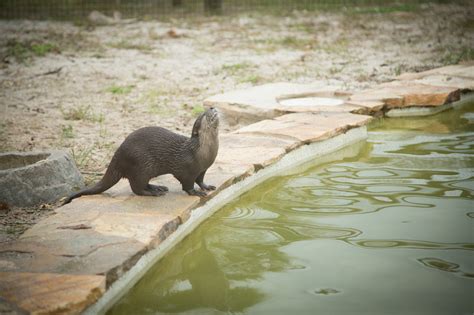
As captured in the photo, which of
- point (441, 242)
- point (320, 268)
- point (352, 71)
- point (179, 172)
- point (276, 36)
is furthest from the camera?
point (276, 36)

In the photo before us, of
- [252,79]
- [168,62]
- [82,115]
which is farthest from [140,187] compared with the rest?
[168,62]

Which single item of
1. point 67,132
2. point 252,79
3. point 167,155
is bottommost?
point 67,132

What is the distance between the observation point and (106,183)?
12.6ft

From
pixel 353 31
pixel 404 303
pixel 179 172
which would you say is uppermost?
pixel 353 31

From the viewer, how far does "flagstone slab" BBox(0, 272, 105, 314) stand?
96.4 inches

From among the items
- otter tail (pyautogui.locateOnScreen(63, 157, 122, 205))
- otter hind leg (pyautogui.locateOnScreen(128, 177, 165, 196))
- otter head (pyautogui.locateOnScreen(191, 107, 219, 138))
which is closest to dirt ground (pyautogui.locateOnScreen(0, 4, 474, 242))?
otter tail (pyautogui.locateOnScreen(63, 157, 122, 205))

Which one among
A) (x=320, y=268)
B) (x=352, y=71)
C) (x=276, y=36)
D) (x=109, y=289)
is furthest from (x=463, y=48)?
(x=109, y=289)

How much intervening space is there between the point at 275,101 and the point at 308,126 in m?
1.19

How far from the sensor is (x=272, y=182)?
4531 mm

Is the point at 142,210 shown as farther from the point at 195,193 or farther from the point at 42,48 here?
the point at 42,48

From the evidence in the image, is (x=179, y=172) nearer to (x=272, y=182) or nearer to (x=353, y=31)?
(x=272, y=182)

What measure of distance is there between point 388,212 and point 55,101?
15.3 feet

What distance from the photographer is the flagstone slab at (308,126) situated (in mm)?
5070

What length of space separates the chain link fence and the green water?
1152 cm
